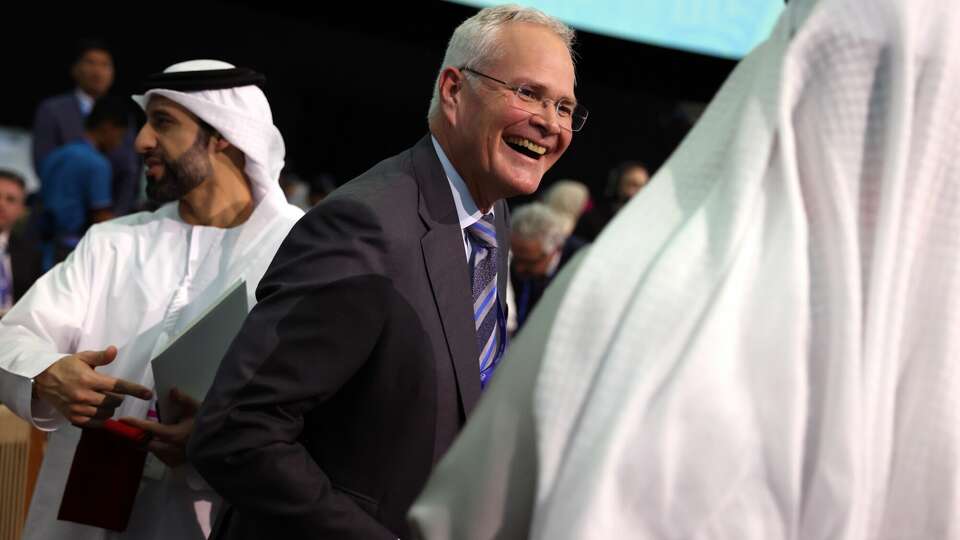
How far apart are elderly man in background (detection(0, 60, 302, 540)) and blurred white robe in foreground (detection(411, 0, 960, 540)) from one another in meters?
1.40

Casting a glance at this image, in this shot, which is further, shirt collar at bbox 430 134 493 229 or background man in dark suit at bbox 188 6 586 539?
shirt collar at bbox 430 134 493 229

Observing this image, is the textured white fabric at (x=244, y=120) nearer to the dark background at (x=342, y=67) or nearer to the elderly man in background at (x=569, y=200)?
the dark background at (x=342, y=67)

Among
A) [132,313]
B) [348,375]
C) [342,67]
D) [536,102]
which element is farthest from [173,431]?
→ [342,67]

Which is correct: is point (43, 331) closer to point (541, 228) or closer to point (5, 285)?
point (5, 285)

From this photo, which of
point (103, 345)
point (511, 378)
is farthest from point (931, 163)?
point (103, 345)

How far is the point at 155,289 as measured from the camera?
286 cm

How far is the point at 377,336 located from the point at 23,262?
520 cm

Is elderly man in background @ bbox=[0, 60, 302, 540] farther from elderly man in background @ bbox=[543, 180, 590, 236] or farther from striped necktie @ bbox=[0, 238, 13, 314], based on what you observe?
elderly man in background @ bbox=[543, 180, 590, 236]

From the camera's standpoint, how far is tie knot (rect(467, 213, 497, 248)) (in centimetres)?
228

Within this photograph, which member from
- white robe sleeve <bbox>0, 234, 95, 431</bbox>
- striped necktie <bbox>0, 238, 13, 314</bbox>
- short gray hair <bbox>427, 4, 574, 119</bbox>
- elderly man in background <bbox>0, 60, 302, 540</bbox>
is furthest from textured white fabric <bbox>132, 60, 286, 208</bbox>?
striped necktie <bbox>0, 238, 13, 314</bbox>

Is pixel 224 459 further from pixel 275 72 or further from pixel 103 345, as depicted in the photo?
pixel 275 72

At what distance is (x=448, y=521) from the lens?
1.31m

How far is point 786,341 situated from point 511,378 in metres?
0.33

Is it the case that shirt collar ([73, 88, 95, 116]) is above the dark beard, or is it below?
below
